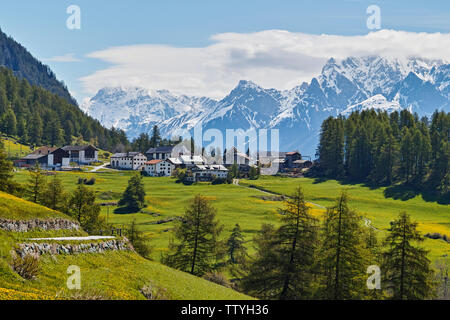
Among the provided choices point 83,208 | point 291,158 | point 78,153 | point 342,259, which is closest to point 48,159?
point 78,153

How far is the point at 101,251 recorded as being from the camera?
36.2 metres

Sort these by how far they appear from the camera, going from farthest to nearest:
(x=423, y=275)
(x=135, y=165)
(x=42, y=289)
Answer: (x=135, y=165)
(x=423, y=275)
(x=42, y=289)

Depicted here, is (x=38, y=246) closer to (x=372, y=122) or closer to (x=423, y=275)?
(x=423, y=275)

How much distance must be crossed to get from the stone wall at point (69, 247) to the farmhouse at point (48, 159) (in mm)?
133467

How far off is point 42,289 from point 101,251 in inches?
397

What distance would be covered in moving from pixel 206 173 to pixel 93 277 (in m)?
131

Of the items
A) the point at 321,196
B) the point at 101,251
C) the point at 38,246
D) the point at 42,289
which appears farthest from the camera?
the point at 321,196

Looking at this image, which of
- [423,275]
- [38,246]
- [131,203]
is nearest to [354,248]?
[423,275]

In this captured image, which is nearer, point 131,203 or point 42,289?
point 42,289

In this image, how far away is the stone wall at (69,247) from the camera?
30.1m

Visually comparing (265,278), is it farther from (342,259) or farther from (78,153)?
(78,153)

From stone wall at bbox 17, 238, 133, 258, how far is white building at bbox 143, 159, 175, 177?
130869mm

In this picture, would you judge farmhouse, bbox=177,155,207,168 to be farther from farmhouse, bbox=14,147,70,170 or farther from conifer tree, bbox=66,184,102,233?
conifer tree, bbox=66,184,102,233

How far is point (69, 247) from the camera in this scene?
3366 centimetres
